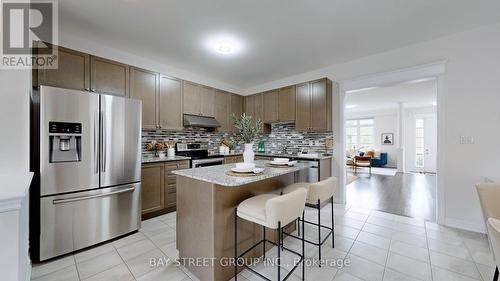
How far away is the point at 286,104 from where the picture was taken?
4.29 meters

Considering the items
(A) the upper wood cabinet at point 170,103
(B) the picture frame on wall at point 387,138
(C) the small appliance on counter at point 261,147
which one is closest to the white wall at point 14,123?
(A) the upper wood cabinet at point 170,103

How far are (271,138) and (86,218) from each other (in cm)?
382

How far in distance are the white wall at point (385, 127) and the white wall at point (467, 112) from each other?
6.45 metres

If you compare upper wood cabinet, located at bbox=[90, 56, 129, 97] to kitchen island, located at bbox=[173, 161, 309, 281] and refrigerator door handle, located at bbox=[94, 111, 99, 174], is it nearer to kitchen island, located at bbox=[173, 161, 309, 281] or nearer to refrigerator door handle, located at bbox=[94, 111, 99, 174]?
refrigerator door handle, located at bbox=[94, 111, 99, 174]

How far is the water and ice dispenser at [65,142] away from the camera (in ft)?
6.55

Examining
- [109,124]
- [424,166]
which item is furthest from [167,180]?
[424,166]

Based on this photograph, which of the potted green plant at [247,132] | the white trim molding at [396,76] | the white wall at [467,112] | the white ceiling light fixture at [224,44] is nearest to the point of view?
the potted green plant at [247,132]

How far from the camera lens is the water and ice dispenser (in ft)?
6.55

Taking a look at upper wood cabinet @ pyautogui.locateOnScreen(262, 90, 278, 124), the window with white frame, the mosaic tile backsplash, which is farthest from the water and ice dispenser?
the window with white frame

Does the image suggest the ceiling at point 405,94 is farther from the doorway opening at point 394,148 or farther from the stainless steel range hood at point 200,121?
the stainless steel range hood at point 200,121

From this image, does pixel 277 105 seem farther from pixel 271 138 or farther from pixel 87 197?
pixel 87 197

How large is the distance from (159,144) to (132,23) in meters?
1.93

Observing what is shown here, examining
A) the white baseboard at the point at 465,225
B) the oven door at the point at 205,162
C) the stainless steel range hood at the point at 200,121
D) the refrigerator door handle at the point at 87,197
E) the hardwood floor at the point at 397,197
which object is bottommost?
the hardwood floor at the point at 397,197

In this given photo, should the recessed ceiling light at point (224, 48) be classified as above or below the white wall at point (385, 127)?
above
